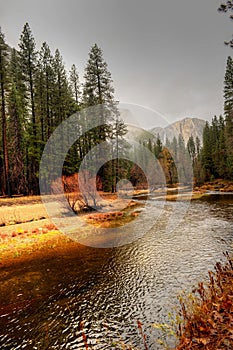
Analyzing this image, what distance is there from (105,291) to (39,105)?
28.0 meters

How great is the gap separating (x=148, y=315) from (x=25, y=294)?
3.82 meters

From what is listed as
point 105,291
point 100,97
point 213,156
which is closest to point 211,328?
point 105,291

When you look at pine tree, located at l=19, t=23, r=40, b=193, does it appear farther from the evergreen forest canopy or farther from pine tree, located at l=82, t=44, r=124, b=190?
pine tree, located at l=82, t=44, r=124, b=190

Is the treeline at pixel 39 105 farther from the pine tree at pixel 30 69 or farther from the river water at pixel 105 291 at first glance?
the river water at pixel 105 291

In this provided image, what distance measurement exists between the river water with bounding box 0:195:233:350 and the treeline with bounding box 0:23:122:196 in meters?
19.5

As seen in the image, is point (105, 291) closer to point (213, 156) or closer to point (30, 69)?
point (30, 69)

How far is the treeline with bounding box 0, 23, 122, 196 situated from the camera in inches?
1021

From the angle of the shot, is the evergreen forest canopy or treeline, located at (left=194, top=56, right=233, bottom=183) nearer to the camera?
the evergreen forest canopy

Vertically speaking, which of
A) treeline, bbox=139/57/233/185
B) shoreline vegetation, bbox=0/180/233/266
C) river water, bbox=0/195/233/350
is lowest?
river water, bbox=0/195/233/350

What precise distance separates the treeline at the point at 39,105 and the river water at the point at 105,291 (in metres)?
19.5

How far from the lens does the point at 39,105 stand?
28.9m

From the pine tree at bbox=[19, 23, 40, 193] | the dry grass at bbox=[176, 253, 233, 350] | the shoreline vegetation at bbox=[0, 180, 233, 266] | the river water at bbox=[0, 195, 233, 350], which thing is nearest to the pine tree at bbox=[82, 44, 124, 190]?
the pine tree at bbox=[19, 23, 40, 193]

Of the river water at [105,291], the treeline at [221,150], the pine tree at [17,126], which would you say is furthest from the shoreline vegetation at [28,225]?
the treeline at [221,150]

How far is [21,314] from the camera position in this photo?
5.53 meters
